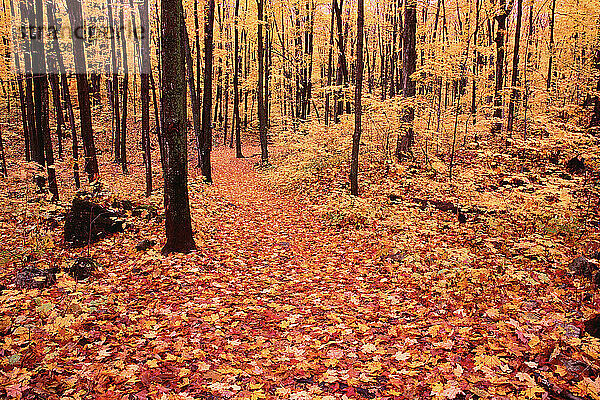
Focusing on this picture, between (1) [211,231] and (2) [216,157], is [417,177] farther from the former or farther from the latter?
(2) [216,157]

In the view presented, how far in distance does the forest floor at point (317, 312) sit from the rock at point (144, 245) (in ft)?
0.60

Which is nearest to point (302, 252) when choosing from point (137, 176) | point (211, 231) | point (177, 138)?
point (211, 231)

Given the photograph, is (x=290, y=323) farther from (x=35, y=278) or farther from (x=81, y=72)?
(x=81, y=72)

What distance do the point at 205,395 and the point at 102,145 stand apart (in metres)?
26.5

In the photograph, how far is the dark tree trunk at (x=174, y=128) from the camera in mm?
6172

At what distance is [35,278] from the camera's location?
5215 mm

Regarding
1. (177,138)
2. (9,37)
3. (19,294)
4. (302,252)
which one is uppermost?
(9,37)

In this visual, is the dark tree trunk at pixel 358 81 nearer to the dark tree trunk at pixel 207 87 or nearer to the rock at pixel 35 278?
the dark tree trunk at pixel 207 87

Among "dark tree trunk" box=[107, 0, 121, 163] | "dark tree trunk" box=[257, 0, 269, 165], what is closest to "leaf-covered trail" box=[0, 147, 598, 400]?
"dark tree trunk" box=[257, 0, 269, 165]

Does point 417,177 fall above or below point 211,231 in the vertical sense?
above

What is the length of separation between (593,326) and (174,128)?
6.68 m

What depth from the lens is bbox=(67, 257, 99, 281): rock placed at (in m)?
5.55

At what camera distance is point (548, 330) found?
3.90 metres

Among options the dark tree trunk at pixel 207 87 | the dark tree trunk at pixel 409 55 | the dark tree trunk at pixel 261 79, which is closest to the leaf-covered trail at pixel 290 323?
the dark tree trunk at pixel 409 55
